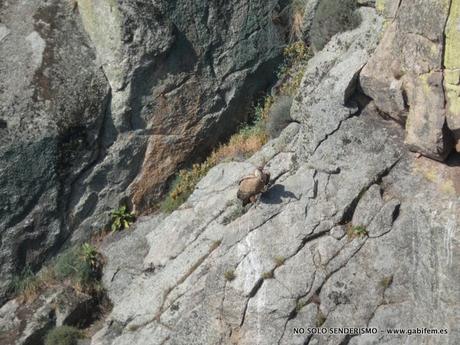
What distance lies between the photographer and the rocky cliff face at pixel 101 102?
14.9 m

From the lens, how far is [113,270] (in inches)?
574

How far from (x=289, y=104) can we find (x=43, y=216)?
5.51 metres

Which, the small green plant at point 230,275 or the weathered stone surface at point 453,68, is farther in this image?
the small green plant at point 230,275

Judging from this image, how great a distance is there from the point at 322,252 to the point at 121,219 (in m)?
4.89

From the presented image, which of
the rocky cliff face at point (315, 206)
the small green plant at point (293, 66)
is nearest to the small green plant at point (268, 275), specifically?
the rocky cliff face at point (315, 206)

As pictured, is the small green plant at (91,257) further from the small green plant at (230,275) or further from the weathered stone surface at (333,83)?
the weathered stone surface at (333,83)

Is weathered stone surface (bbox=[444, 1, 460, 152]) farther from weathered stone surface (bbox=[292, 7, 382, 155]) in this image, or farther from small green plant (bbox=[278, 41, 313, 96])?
small green plant (bbox=[278, 41, 313, 96])

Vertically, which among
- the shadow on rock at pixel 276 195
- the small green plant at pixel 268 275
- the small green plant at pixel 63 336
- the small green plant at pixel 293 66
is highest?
the small green plant at pixel 293 66

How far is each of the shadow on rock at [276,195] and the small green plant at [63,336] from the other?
437 cm

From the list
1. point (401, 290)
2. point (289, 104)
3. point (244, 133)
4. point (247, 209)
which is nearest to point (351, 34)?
point (289, 104)

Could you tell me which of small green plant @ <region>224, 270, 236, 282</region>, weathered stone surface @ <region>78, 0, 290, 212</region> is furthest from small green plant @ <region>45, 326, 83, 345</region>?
small green plant @ <region>224, 270, 236, 282</region>

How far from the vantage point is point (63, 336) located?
1366 centimetres

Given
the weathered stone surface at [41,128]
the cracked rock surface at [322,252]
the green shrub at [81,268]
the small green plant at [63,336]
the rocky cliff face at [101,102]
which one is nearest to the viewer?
the cracked rock surface at [322,252]

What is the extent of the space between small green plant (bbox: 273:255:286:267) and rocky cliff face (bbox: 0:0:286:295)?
4.11 metres
